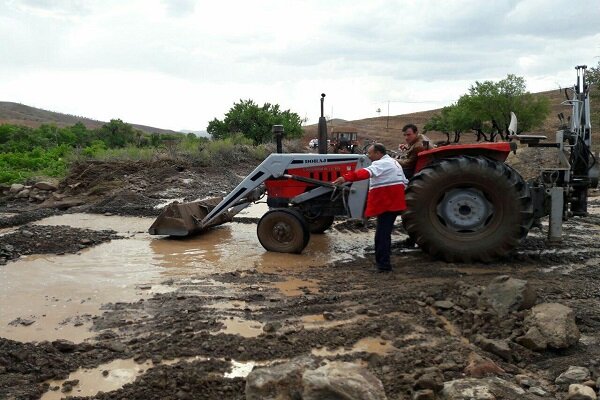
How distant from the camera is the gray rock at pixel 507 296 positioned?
4555mm

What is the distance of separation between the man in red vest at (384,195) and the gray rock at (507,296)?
5.69 feet

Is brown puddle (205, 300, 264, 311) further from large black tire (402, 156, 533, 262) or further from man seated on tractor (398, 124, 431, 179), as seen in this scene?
man seated on tractor (398, 124, 431, 179)

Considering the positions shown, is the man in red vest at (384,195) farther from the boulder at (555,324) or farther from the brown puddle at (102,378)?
the brown puddle at (102,378)

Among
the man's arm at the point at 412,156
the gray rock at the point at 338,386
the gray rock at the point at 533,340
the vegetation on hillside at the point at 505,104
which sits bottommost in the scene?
the gray rock at the point at 533,340

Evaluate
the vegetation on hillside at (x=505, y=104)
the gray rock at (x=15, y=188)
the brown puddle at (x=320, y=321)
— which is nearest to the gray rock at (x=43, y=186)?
the gray rock at (x=15, y=188)

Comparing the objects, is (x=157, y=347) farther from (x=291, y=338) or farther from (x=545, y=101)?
(x=545, y=101)

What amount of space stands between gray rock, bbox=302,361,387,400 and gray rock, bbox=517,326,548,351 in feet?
4.87

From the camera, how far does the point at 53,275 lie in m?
6.43

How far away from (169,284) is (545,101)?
39.9m

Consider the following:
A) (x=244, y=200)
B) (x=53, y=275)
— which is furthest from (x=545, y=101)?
(x=53, y=275)

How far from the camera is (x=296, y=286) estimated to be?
5977mm

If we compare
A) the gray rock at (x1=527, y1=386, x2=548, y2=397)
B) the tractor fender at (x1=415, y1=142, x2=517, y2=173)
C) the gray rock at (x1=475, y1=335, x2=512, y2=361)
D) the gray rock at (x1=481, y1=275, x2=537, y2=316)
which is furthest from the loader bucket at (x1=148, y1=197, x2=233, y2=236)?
the gray rock at (x1=527, y1=386, x2=548, y2=397)

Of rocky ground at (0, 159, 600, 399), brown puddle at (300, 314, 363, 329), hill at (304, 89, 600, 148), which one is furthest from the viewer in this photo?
hill at (304, 89, 600, 148)

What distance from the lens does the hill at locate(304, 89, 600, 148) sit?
53.6 metres
